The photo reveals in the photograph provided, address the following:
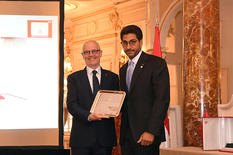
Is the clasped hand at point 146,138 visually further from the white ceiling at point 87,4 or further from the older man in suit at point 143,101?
the white ceiling at point 87,4

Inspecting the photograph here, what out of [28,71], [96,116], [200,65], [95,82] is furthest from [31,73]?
[200,65]

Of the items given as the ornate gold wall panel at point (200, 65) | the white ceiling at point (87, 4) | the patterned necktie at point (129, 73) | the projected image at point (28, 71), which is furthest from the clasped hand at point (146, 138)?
the white ceiling at point (87, 4)

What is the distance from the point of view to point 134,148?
260cm

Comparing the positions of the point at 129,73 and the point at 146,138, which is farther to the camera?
the point at 129,73

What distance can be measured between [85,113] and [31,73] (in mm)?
495

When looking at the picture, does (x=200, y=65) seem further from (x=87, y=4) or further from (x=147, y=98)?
(x=87, y=4)

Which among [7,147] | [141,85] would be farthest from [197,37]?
[7,147]

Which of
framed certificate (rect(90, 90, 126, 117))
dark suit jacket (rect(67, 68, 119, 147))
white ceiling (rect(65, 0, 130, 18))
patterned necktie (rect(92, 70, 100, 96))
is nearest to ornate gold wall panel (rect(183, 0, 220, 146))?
dark suit jacket (rect(67, 68, 119, 147))

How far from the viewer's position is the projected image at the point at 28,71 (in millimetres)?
2678

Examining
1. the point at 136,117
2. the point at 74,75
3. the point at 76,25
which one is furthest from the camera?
the point at 76,25

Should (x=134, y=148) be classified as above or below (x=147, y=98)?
below

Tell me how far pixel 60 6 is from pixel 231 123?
5.56 feet

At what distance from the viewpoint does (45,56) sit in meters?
2.73

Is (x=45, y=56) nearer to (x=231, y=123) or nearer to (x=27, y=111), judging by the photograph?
(x=27, y=111)
